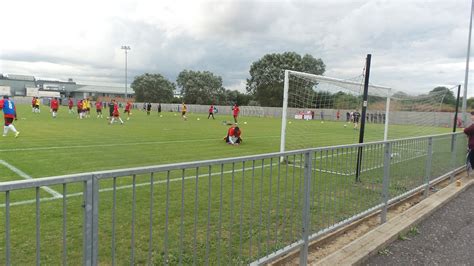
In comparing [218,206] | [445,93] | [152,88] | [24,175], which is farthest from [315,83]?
[152,88]

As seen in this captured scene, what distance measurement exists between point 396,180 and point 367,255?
8.15ft

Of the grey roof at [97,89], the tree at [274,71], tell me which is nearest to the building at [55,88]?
the grey roof at [97,89]

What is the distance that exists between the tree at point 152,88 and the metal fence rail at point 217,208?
94.4 meters

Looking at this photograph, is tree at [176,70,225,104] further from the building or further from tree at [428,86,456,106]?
tree at [428,86,456,106]

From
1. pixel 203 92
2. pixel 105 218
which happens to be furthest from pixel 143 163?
pixel 203 92

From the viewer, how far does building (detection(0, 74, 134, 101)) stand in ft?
390

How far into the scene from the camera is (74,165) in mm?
8953

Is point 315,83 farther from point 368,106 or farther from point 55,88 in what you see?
point 55,88

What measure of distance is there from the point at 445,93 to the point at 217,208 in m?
15.7

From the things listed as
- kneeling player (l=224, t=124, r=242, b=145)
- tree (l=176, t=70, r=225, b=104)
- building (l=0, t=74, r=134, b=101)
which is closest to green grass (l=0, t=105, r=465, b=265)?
kneeling player (l=224, t=124, r=242, b=145)

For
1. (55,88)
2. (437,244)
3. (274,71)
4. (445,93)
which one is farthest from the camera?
(55,88)

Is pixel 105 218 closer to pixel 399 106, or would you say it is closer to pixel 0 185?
pixel 0 185

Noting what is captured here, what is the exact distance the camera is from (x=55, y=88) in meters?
130

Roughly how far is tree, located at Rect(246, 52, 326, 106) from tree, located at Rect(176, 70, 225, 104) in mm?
18179
